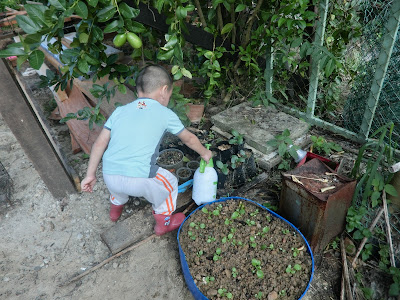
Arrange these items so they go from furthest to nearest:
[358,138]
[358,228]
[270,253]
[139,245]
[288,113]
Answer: [288,113]
[358,138]
[139,245]
[358,228]
[270,253]

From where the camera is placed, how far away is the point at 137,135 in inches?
79.6

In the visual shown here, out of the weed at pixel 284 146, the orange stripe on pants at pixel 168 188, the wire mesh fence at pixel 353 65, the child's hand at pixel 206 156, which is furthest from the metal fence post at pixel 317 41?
the orange stripe on pants at pixel 168 188

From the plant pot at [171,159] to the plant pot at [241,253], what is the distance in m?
0.49

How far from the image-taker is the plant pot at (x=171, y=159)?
2592 mm

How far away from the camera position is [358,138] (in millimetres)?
2838

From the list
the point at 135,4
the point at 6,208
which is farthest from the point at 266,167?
the point at 6,208

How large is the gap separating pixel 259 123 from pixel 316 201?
127 cm

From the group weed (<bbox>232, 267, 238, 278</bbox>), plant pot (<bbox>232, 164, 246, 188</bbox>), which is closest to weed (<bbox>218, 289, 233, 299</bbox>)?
weed (<bbox>232, 267, 238, 278</bbox>)

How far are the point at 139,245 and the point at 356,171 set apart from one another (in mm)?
1640

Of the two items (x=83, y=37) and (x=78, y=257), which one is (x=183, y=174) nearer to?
(x=78, y=257)

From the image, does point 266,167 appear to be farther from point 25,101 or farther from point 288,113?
point 25,101

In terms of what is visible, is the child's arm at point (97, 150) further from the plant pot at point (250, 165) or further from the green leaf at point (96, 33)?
the plant pot at point (250, 165)

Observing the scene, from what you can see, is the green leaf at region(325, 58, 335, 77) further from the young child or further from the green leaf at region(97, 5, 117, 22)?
the green leaf at region(97, 5, 117, 22)

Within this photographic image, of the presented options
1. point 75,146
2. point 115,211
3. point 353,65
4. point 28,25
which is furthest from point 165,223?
point 353,65
